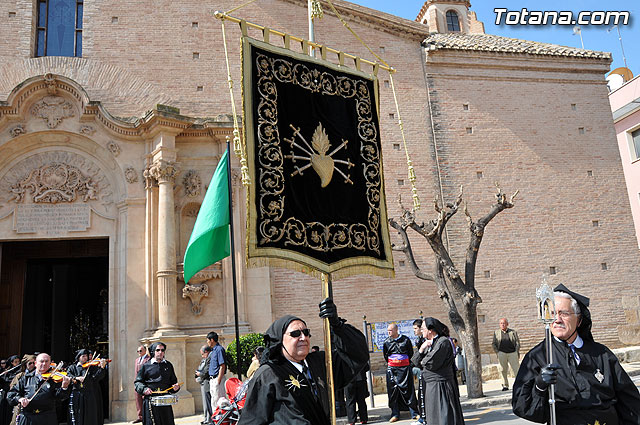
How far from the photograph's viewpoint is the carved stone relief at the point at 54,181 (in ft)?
48.0

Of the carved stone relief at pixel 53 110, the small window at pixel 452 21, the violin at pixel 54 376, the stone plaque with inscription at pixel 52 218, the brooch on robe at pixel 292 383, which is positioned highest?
the small window at pixel 452 21

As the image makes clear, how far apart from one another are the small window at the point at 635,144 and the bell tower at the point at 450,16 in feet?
28.2

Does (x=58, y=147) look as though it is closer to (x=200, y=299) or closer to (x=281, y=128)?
(x=200, y=299)

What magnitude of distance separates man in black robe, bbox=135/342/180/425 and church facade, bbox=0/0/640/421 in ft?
13.4

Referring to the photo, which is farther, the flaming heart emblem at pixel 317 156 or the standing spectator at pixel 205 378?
the standing spectator at pixel 205 378

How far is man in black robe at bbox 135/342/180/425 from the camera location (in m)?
9.06

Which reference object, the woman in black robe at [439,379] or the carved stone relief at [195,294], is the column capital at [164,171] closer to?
the carved stone relief at [195,294]

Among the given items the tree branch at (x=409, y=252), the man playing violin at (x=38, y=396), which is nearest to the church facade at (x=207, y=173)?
the tree branch at (x=409, y=252)

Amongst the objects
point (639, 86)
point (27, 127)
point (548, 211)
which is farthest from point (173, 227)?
point (639, 86)

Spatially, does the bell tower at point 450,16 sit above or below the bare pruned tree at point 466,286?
above

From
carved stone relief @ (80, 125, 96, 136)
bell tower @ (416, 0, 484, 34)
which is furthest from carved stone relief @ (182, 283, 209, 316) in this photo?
bell tower @ (416, 0, 484, 34)

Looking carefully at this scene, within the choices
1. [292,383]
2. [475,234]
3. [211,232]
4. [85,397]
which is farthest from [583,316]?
[475,234]

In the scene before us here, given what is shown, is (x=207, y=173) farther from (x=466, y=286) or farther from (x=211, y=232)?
(x=466, y=286)

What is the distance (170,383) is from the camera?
923cm
